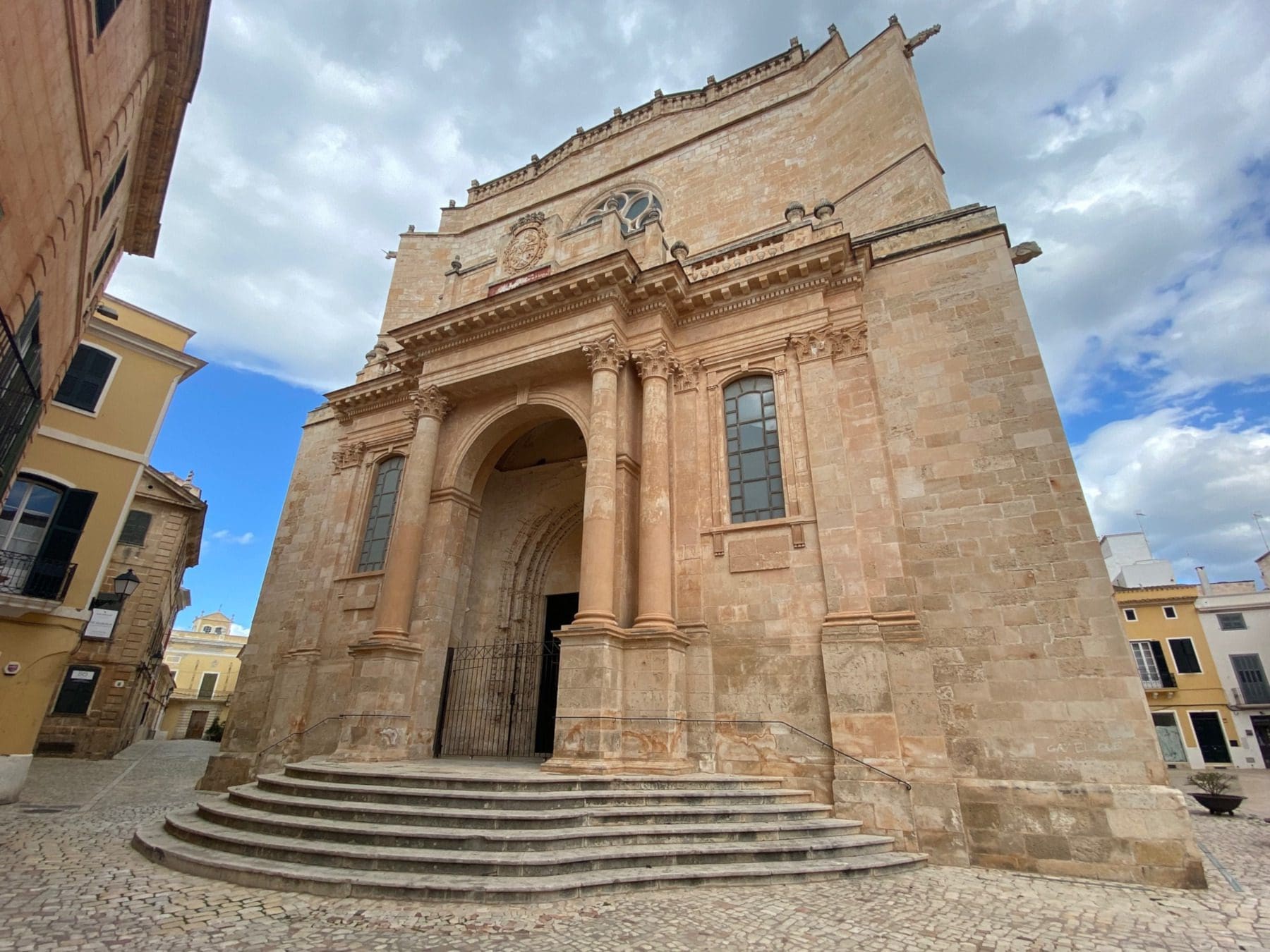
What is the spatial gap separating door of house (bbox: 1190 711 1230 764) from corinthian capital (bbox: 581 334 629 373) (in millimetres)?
30072

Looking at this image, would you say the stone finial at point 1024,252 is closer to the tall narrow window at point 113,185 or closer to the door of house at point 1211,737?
the tall narrow window at point 113,185

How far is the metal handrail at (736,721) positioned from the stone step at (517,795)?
0.87 m

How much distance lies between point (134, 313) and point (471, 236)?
903cm

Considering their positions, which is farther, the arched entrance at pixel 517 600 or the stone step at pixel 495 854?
the arched entrance at pixel 517 600

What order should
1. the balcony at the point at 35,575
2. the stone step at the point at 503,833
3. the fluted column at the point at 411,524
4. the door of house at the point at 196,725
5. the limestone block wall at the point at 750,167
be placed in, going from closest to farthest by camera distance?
the stone step at the point at 503,833, the fluted column at the point at 411,524, the balcony at the point at 35,575, the limestone block wall at the point at 750,167, the door of house at the point at 196,725

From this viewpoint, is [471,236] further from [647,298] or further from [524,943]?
[524,943]

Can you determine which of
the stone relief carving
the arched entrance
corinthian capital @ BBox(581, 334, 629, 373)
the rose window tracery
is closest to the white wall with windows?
the arched entrance

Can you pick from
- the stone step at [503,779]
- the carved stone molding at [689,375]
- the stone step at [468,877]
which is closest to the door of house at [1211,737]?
the stone step at [503,779]

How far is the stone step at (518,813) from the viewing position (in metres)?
5.75

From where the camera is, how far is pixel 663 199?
15766 mm

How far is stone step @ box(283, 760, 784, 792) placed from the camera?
21.2 feet

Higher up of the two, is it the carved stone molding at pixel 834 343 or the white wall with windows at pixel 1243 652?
the carved stone molding at pixel 834 343

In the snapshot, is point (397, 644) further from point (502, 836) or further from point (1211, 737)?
point (1211, 737)

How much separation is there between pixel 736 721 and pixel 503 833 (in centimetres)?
384
